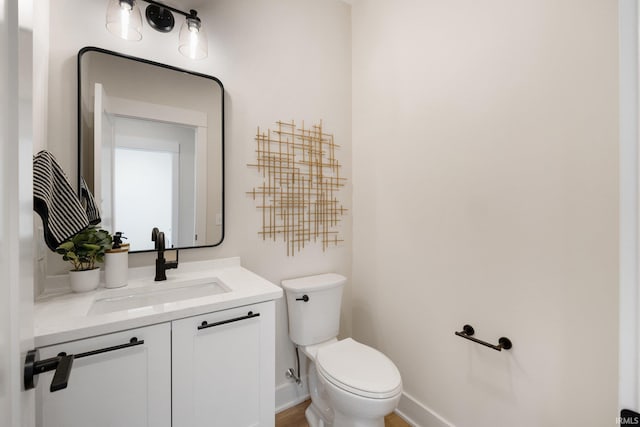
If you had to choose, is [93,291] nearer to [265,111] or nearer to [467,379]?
[265,111]

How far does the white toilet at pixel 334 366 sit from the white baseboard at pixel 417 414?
1.40 ft

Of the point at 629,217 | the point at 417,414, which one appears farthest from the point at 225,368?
the point at 629,217

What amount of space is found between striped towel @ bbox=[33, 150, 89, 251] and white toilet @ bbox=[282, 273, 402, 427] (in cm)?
110

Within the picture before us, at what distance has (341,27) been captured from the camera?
2137 mm

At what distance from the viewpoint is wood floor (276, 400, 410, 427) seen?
1.71 meters

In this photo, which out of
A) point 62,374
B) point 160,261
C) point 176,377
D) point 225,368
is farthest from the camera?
point 160,261

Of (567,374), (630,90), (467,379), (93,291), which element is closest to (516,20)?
(630,90)

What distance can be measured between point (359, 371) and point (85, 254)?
4.34 ft

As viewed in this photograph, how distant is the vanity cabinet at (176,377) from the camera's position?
0.89 meters

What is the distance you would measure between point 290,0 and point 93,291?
6.68 feet

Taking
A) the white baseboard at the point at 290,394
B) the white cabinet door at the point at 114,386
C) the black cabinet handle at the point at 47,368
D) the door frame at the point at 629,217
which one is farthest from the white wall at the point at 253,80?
the door frame at the point at 629,217

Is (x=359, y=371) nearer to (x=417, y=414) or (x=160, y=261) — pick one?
(x=417, y=414)

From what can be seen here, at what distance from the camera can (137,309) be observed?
1.04m

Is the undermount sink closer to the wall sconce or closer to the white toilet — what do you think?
the white toilet
